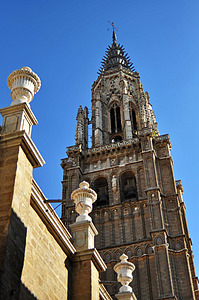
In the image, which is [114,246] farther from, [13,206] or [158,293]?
[13,206]

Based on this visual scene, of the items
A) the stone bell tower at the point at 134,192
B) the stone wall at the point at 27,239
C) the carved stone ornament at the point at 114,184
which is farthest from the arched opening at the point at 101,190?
the stone wall at the point at 27,239

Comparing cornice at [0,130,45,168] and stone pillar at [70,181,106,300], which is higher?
cornice at [0,130,45,168]

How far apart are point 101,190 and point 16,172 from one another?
30.0 m

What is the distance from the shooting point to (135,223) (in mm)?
36125

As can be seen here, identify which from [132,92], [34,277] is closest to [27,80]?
[34,277]

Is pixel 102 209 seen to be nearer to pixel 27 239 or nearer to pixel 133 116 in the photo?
pixel 133 116

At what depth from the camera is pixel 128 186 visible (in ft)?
132

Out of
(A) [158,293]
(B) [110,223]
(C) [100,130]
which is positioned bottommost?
(A) [158,293]

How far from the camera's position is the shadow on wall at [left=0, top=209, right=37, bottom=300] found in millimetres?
9328

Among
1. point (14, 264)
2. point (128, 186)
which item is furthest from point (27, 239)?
point (128, 186)

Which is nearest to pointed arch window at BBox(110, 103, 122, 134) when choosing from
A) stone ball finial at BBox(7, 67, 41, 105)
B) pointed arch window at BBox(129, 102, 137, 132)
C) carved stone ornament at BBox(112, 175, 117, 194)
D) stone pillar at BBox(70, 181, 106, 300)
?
pointed arch window at BBox(129, 102, 137, 132)

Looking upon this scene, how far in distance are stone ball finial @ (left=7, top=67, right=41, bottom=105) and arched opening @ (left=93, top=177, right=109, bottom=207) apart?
26855 millimetres

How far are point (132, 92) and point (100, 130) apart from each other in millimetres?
7218

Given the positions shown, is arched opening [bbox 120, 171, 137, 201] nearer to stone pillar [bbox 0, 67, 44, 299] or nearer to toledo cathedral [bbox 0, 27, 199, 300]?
toledo cathedral [bbox 0, 27, 199, 300]
